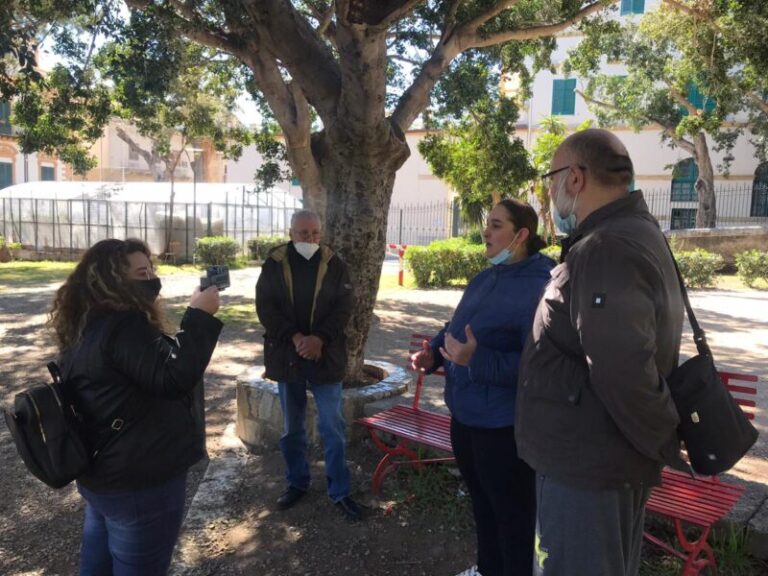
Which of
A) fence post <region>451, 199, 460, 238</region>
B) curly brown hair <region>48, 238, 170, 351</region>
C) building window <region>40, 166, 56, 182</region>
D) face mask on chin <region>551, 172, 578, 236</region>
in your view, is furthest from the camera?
building window <region>40, 166, 56, 182</region>

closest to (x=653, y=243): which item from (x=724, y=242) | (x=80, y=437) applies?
(x=80, y=437)

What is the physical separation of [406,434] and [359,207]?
70.9 inches

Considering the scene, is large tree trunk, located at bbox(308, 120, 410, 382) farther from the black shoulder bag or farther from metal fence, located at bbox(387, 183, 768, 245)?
metal fence, located at bbox(387, 183, 768, 245)

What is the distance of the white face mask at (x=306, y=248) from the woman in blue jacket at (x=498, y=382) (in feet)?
4.39

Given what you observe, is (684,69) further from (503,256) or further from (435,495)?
(503,256)

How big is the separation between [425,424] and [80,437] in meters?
2.39

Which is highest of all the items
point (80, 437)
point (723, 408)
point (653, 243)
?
point (653, 243)

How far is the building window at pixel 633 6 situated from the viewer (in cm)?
2584

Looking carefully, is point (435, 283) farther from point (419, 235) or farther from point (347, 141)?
point (419, 235)

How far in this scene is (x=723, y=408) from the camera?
70.9 inches

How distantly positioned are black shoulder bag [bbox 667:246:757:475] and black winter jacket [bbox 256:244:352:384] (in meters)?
2.24

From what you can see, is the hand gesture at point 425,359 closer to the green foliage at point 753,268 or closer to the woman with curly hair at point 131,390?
the woman with curly hair at point 131,390

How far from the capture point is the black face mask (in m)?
2.30

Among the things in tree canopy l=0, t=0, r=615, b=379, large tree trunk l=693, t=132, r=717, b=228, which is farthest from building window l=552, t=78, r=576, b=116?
tree canopy l=0, t=0, r=615, b=379
